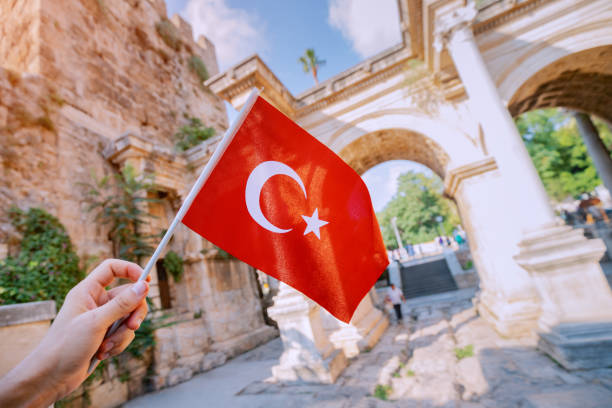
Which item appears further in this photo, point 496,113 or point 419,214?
point 419,214

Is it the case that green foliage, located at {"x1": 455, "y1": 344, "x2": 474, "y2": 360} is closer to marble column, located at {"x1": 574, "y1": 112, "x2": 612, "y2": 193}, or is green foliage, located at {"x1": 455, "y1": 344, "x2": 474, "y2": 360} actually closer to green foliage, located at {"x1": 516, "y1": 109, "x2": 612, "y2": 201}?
marble column, located at {"x1": 574, "y1": 112, "x2": 612, "y2": 193}

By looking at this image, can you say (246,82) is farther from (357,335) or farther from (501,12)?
(357,335)

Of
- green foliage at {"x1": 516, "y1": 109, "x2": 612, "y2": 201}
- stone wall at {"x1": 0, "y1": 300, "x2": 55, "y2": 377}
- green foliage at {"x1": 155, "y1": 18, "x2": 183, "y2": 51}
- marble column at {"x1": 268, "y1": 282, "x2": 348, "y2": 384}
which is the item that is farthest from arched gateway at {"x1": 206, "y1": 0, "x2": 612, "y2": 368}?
green foliage at {"x1": 516, "y1": 109, "x2": 612, "y2": 201}

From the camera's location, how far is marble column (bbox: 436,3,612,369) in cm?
347

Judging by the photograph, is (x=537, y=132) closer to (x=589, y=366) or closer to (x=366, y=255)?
(x=589, y=366)

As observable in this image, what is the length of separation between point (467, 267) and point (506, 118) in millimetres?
13195

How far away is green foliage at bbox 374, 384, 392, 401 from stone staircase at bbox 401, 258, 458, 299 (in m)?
11.3

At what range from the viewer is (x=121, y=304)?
108 cm

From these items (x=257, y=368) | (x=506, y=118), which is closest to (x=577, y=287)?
(x=506, y=118)

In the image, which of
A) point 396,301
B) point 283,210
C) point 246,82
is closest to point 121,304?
point 283,210

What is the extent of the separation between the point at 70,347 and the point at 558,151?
2858 cm

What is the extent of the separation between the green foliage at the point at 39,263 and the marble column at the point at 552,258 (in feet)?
26.7

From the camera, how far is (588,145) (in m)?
10.8

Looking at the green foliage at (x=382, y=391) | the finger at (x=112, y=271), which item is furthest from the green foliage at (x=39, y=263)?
the green foliage at (x=382, y=391)
